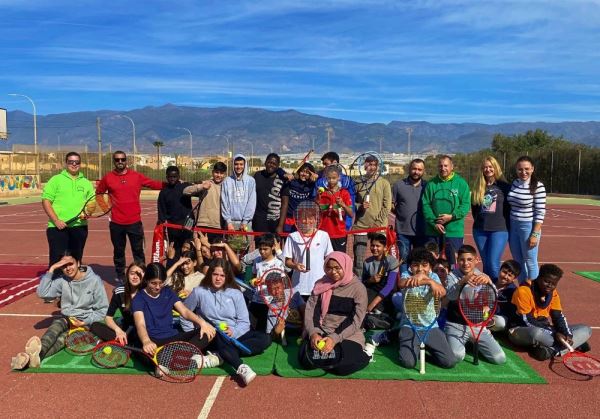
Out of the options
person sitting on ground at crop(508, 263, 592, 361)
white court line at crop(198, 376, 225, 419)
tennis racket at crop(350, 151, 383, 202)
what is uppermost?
tennis racket at crop(350, 151, 383, 202)

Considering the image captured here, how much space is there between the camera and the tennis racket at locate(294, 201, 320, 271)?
639 centimetres

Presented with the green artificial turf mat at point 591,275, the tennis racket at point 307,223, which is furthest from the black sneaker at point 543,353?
the green artificial turf mat at point 591,275

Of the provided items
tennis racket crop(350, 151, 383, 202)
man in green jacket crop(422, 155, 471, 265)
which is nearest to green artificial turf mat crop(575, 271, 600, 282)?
man in green jacket crop(422, 155, 471, 265)

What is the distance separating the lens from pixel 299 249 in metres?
6.43

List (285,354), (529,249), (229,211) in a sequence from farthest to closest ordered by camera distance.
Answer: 1. (229,211)
2. (529,249)
3. (285,354)

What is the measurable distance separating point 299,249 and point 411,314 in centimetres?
150

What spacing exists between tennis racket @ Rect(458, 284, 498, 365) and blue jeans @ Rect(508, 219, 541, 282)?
173cm

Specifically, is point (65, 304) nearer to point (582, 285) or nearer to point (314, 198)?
point (314, 198)

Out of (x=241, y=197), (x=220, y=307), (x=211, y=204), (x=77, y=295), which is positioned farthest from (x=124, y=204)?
(x=220, y=307)

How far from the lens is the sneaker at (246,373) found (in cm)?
508

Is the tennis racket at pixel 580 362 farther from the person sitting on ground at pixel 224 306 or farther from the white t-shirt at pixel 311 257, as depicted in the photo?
the person sitting on ground at pixel 224 306

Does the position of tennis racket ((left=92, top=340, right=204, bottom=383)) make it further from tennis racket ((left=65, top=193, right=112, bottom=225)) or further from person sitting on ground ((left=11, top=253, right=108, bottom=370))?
tennis racket ((left=65, top=193, right=112, bottom=225))

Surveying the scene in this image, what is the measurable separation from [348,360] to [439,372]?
941 millimetres

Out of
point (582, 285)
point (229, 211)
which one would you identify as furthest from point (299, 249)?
point (582, 285)
